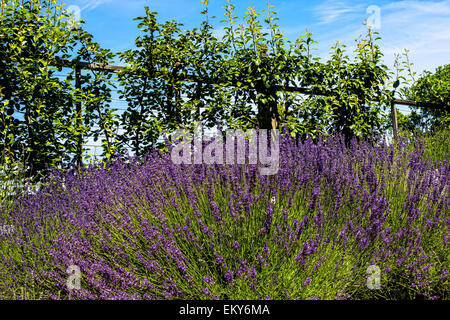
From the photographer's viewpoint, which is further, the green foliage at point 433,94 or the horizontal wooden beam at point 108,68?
the green foliage at point 433,94

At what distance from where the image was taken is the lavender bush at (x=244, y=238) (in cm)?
226

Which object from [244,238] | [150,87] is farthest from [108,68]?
[244,238]

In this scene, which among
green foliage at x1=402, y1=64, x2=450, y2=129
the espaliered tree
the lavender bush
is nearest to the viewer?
the lavender bush

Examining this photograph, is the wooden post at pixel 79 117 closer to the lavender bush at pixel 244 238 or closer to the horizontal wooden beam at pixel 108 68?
the horizontal wooden beam at pixel 108 68

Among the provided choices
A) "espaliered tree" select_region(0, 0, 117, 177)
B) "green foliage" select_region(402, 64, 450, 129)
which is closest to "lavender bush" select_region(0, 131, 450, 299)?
"espaliered tree" select_region(0, 0, 117, 177)

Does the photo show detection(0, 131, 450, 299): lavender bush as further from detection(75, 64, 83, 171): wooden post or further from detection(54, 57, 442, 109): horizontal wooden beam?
detection(54, 57, 442, 109): horizontal wooden beam

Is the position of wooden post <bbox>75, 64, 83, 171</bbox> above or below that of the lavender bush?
above

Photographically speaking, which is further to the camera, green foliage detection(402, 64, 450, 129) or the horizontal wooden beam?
green foliage detection(402, 64, 450, 129)

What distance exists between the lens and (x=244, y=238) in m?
2.37

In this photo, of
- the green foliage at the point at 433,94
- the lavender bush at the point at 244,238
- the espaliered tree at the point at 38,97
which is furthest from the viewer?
the green foliage at the point at 433,94

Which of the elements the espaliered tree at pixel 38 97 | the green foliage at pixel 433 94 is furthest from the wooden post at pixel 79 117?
the green foliage at pixel 433 94

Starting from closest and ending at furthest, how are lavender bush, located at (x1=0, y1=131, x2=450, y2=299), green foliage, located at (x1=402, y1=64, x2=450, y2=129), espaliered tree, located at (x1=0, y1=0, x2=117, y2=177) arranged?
lavender bush, located at (x1=0, y1=131, x2=450, y2=299) → espaliered tree, located at (x1=0, y1=0, x2=117, y2=177) → green foliage, located at (x1=402, y1=64, x2=450, y2=129)

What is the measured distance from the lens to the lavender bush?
88.9 inches

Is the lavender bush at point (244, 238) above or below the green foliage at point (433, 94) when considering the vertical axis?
below
